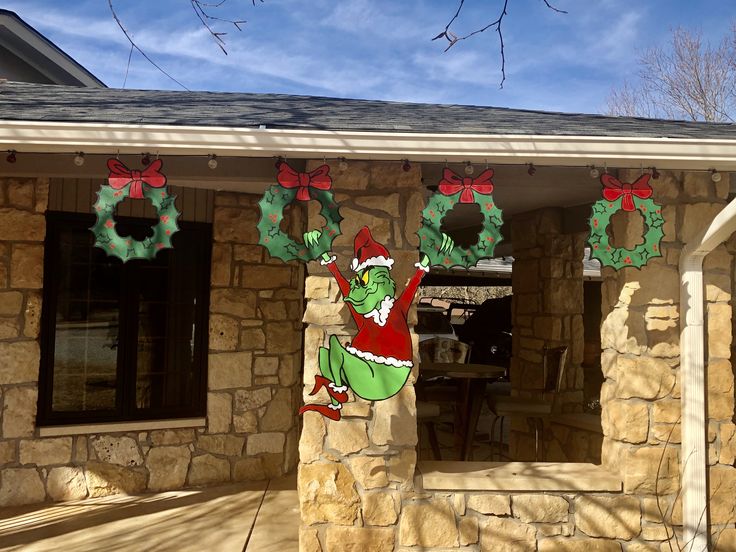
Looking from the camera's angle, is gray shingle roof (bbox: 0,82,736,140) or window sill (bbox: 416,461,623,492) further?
window sill (bbox: 416,461,623,492)

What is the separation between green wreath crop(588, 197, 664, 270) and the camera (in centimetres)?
383

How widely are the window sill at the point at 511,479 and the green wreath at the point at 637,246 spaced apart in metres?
1.37

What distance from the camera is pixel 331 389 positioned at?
4.02 metres

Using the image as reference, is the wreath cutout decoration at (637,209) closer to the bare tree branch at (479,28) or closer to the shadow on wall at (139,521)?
the bare tree branch at (479,28)

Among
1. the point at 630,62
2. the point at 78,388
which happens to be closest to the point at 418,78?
the point at 78,388

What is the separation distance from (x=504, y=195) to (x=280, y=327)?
2.32 meters

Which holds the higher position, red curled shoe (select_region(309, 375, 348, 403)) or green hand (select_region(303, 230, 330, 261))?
green hand (select_region(303, 230, 330, 261))

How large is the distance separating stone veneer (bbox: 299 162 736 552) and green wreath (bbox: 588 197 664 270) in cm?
34

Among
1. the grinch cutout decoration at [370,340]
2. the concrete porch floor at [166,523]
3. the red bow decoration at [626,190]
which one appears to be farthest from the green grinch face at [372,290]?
the concrete porch floor at [166,523]

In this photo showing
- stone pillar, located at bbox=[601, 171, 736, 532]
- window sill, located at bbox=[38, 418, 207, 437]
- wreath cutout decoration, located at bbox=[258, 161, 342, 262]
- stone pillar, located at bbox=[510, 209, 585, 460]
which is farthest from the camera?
stone pillar, located at bbox=[510, 209, 585, 460]

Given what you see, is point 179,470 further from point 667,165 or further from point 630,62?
point 630,62

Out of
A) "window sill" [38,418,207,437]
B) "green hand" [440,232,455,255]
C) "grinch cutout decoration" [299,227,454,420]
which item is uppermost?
"green hand" [440,232,455,255]

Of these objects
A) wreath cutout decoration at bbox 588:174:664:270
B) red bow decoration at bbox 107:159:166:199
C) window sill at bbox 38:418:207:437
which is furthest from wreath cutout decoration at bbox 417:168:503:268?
window sill at bbox 38:418:207:437

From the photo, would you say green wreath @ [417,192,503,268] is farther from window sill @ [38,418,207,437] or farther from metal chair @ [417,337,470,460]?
window sill @ [38,418,207,437]
